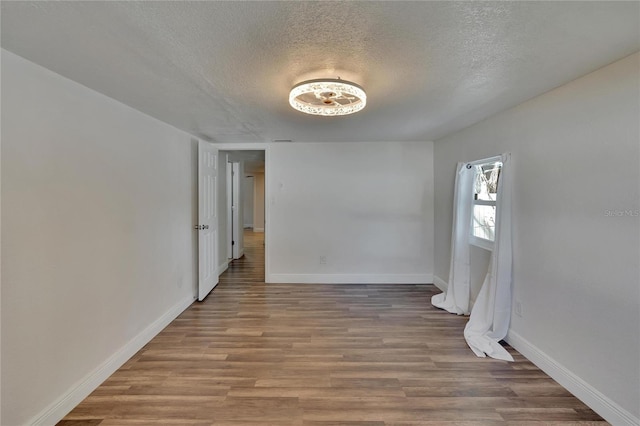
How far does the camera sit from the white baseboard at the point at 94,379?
165 cm

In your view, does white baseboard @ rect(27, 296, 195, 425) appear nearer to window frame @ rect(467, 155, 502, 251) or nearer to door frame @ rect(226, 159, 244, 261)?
door frame @ rect(226, 159, 244, 261)

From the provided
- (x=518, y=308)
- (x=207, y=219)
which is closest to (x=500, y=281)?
(x=518, y=308)

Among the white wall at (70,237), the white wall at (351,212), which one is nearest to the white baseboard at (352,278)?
the white wall at (351,212)

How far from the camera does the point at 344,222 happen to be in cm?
434

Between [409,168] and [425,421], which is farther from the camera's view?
[409,168]

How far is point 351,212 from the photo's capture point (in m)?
4.33

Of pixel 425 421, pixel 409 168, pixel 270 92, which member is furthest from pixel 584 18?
pixel 409 168

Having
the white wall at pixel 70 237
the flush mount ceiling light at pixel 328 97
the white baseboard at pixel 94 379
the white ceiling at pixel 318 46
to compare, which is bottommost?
the white baseboard at pixel 94 379

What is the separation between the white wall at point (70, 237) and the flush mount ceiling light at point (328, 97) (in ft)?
4.84

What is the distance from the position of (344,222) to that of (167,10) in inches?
137

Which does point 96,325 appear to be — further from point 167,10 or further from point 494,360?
point 494,360

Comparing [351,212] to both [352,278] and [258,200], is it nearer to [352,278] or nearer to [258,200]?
[352,278]

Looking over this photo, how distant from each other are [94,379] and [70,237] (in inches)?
40.9

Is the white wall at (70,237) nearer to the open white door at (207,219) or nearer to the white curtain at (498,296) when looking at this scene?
the open white door at (207,219)
